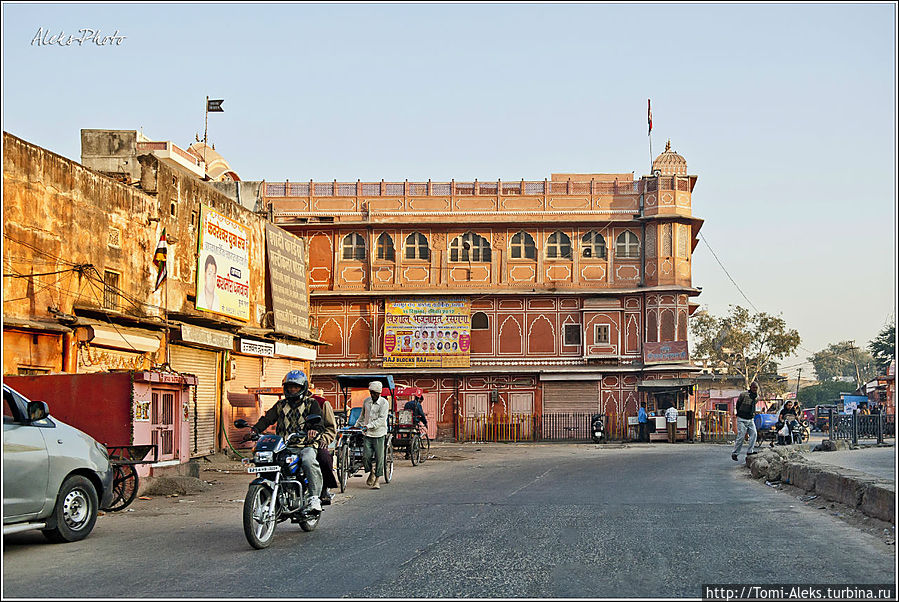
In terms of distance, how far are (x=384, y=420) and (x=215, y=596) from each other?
9235 mm

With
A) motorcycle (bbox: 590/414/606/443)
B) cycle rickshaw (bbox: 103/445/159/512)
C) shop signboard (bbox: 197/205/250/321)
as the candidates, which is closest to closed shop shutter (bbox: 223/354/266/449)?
shop signboard (bbox: 197/205/250/321)

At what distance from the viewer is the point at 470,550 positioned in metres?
8.55

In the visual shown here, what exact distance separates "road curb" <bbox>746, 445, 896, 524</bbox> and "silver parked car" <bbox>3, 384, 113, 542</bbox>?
825 cm

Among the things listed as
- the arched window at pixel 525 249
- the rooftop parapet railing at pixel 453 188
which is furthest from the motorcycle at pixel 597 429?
the rooftop parapet railing at pixel 453 188

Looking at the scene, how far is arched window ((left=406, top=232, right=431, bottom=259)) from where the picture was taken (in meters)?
48.0

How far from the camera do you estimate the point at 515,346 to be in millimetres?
47375

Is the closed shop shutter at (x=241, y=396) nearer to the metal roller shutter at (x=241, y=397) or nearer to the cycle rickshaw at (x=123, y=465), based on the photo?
the metal roller shutter at (x=241, y=397)

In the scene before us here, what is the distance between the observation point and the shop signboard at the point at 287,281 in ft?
108

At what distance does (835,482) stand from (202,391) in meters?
18.6

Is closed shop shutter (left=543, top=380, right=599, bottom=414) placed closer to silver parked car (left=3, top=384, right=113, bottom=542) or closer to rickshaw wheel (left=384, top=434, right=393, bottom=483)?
rickshaw wheel (left=384, top=434, right=393, bottom=483)

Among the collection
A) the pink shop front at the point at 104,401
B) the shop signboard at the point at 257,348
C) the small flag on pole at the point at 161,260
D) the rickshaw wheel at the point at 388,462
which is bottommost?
the rickshaw wheel at the point at 388,462

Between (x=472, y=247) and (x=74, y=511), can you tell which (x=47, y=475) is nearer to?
(x=74, y=511)

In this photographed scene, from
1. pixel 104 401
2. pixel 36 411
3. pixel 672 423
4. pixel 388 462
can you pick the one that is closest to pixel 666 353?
pixel 672 423

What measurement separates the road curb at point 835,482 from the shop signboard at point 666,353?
26.9 metres
